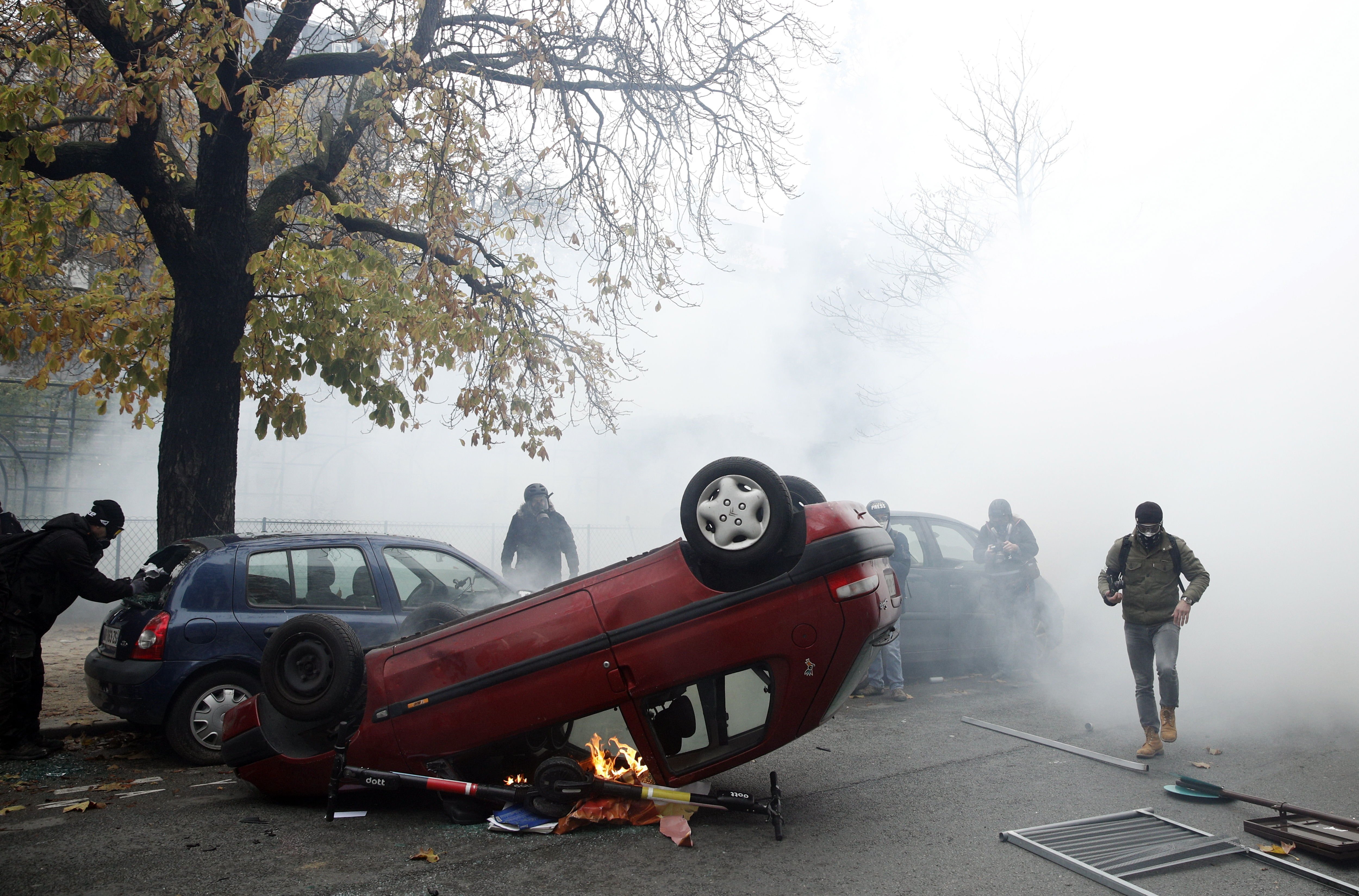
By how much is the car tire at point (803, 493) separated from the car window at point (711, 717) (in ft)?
3.15

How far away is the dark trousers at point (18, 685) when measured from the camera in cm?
580

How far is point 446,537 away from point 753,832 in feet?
48.7

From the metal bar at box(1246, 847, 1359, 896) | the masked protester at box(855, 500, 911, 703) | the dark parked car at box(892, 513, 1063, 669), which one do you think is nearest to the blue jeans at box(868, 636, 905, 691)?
the masked protester at box(855, 500, 911, 703)

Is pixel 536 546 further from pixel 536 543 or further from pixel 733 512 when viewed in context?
pixel 733 512

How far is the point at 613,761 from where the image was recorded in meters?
4.18

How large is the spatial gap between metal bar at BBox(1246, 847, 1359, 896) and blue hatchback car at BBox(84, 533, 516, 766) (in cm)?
419

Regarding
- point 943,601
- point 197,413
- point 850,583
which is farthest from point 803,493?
point 197,413

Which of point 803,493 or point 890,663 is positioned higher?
point 803,493

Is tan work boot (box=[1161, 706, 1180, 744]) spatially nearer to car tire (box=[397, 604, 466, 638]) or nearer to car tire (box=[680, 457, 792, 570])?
car tire (box=[680, 457, 792, 570])

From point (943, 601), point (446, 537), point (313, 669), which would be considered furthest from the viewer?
point (446, 537)

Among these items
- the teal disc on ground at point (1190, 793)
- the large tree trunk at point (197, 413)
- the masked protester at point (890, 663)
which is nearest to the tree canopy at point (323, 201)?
the large tree trunk at point (197, 413)

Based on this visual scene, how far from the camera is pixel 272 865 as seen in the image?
12.2 ft

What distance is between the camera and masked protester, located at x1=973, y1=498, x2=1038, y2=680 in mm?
9047

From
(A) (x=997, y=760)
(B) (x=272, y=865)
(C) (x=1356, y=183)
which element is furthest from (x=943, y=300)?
(B) (x=272, y=865)
